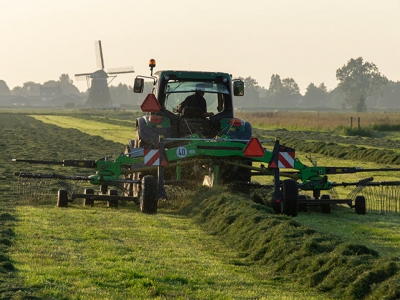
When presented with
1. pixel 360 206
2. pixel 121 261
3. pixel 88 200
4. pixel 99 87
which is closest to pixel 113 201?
pixel 88 200

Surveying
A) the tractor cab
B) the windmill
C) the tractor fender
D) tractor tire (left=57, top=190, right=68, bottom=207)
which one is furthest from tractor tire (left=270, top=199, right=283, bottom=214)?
the windmill

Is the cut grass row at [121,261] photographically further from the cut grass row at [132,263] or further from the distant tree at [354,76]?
the distant tree at [354,76]

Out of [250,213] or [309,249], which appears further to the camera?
[250,213]

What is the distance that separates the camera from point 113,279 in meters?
8.52

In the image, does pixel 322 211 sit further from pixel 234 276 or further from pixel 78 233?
pixel 234 276

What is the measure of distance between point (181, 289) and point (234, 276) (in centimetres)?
95

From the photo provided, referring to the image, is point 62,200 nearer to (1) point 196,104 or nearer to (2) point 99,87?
(1) point 196,104

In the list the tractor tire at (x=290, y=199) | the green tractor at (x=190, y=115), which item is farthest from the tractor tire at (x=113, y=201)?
the tractor tire at (x=290, y=199)

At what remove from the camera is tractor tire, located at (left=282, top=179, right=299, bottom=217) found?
1345 centimetres

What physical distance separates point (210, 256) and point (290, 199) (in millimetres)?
3559

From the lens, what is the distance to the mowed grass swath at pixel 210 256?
8.17 m

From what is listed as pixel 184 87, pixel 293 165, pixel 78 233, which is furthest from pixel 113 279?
pixel 184 87

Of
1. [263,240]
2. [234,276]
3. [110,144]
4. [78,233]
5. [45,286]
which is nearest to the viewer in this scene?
[45,286]

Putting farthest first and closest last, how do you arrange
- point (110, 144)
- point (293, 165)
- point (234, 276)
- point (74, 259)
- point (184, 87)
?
point (110, 144) → point (184, 87) → point (293, 165) → point (74, 259) → point (234, 276)
